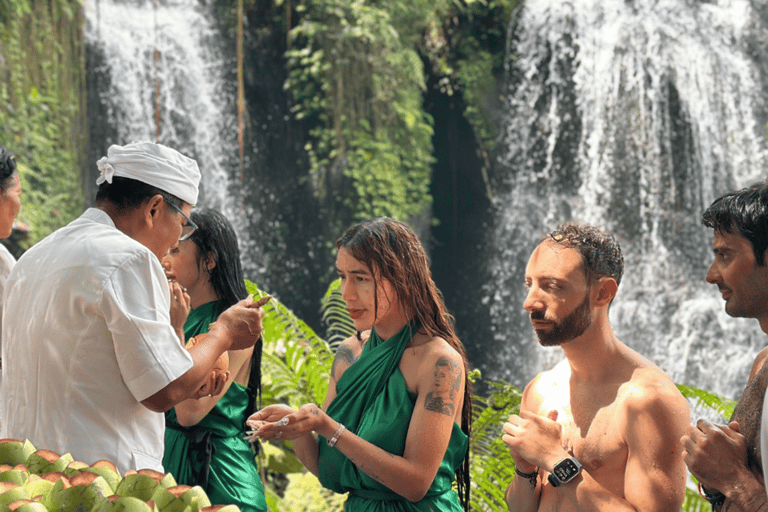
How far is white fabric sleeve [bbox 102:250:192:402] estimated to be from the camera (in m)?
1.86

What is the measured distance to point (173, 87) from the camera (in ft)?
32.5

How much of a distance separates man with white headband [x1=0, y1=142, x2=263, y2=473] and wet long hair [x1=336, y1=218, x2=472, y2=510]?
583 millimetres

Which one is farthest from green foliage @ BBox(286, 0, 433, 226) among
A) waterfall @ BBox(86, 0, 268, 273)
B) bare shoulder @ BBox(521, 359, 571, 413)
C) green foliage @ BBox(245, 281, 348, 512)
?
bare shoulder @ BBox(521, 359, 571, 413)

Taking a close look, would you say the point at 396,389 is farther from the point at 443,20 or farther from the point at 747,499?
the point at 443,20

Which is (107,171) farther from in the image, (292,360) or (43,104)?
(43,104)

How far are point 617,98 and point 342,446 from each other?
9.55 metres

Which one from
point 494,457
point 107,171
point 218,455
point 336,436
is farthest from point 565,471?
point 494,457

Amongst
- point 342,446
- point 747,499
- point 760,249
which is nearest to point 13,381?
point 342,446

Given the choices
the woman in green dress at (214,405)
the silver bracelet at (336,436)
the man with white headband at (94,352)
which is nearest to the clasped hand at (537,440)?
the silver bracelet at (336,436)

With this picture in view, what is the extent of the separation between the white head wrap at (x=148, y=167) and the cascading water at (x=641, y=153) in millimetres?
8818

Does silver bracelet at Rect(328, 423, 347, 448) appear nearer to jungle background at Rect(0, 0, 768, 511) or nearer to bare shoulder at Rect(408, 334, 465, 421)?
bare shoulder at Rect(408, 334, 465, 421)

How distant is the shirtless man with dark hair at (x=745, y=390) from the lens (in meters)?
1.67

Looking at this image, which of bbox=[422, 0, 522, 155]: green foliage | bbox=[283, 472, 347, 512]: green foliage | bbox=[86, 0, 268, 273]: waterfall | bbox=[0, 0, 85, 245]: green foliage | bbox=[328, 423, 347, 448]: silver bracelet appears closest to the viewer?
bbox=[328, 423, 347, 448]: silver bracelet

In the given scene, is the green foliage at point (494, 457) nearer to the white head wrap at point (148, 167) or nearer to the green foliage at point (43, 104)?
the white head wrap at point (148, 167)
